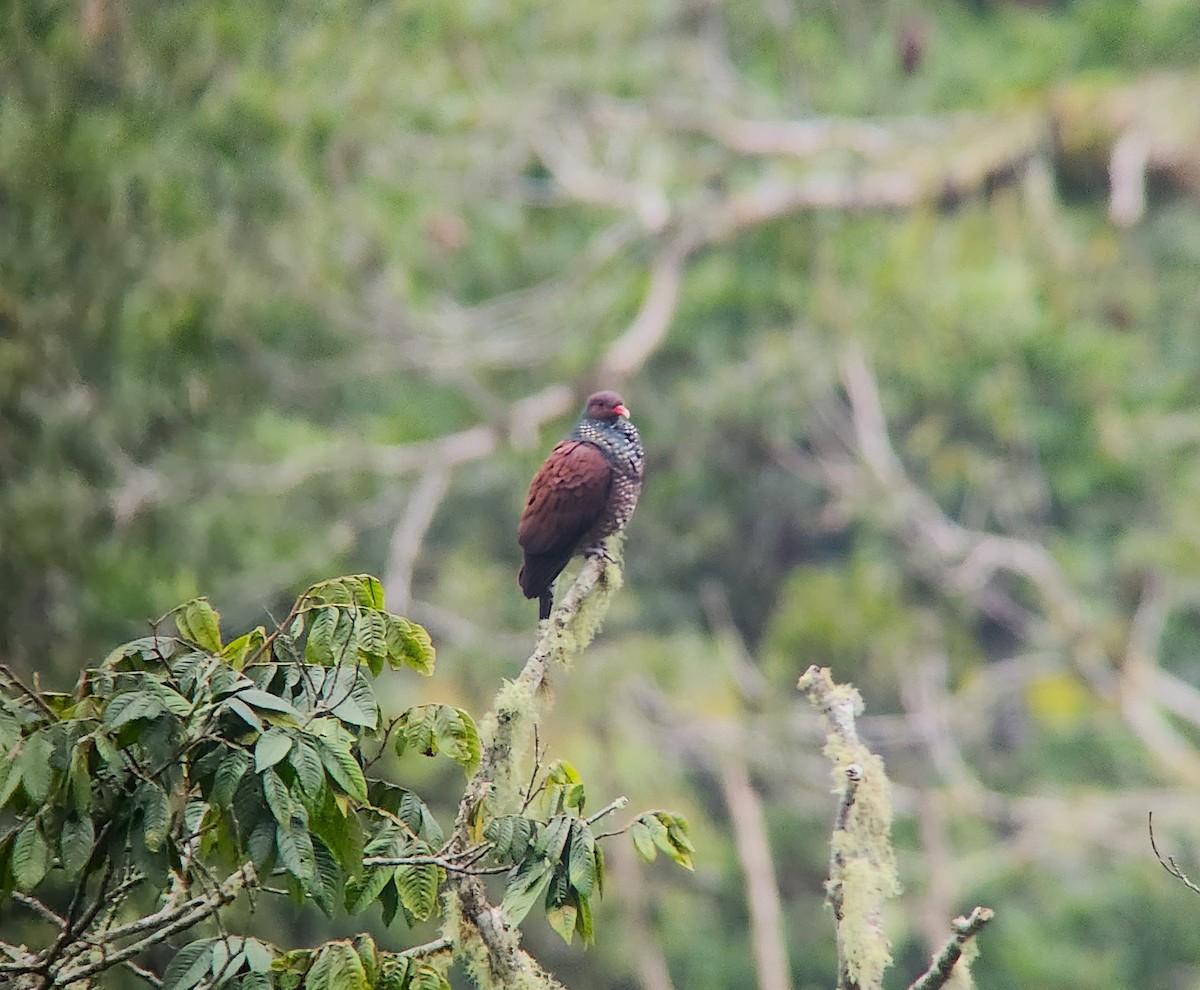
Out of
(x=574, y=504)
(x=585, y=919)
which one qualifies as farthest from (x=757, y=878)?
(x=585, y=919)

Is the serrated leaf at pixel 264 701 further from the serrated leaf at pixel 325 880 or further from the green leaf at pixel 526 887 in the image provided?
the green leaf at pixel 526 887

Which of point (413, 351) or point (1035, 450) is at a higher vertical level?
point (1035, 450)

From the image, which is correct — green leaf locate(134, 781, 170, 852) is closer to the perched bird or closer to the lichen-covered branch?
the lichen-covered branch

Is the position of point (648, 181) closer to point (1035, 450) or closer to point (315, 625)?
point (1035, 450)

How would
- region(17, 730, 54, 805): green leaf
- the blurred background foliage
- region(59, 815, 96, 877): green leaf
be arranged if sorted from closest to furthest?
region(17, 730, 54, 805): green leaf < region(59, 815, 96, 877): green leaf < the blurred background foliage

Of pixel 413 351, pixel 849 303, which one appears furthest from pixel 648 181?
pixel 413 351

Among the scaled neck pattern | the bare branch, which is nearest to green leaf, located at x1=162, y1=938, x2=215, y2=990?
the scaled neck pattern
